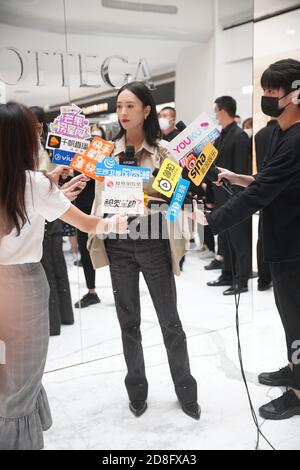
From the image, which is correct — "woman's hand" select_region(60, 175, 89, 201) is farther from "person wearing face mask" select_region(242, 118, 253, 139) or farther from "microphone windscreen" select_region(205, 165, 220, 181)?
"person wearing face mask" select_region(242, 118, 253, 139)

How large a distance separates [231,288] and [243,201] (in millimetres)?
1396

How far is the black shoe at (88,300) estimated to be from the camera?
2676mm

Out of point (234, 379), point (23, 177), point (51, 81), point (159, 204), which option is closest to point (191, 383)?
point (234, 379)

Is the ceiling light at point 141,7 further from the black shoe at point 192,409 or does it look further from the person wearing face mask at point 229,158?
the black shoe at point 192,409

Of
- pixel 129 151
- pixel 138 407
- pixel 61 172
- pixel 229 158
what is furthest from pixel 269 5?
pixel 138 407

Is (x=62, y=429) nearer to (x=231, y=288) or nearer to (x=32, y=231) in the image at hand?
(x=32, y=231)

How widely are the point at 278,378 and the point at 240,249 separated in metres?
1.07

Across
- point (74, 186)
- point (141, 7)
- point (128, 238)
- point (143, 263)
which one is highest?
point (141, 7)

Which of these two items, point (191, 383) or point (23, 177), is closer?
point (23, 177)

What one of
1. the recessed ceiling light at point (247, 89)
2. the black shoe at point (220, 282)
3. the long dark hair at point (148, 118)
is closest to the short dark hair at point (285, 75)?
the long dark hair at point (148, 118)

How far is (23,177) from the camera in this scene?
1442mm

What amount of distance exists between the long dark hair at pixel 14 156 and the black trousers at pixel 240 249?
6.23 ft

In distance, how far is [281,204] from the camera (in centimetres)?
200

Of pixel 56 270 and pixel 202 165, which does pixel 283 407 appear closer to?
pixel 202 165
